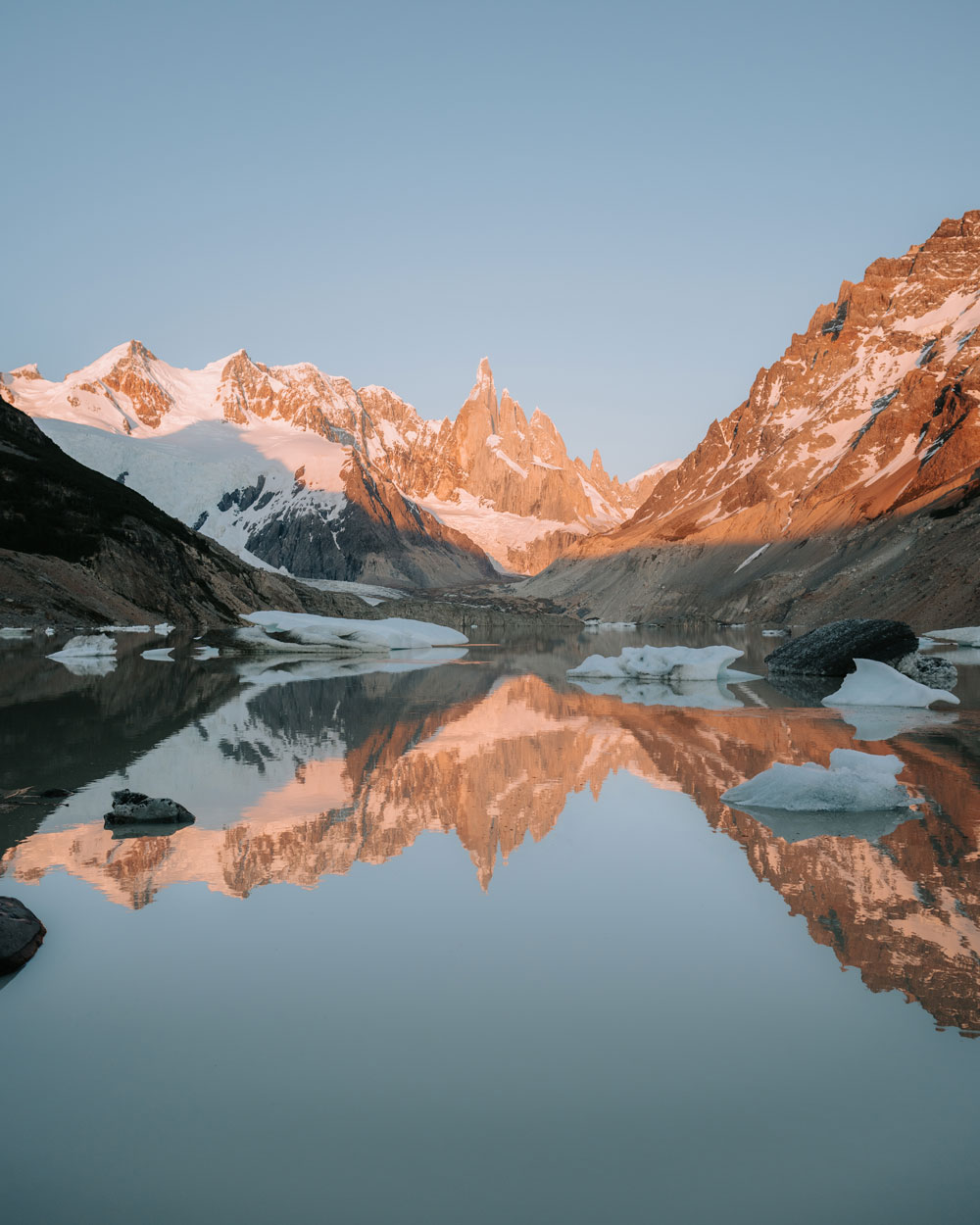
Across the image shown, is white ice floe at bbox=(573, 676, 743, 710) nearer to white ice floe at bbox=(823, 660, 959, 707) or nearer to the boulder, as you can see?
white ice floe at bbox=(823, 660, 959, 707)

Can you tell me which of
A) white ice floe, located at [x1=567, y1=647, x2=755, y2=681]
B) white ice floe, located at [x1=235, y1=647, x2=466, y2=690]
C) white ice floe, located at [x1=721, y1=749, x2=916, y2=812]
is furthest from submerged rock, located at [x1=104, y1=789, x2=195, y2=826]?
white ice floe, located at [x1=567, y1=647, x2=755, y2=681]

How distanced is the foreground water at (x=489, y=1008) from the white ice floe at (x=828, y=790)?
35cm

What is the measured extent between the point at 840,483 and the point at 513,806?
110 metres

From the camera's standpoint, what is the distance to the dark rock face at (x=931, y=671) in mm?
24422

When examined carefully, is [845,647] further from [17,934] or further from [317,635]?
[317,635]

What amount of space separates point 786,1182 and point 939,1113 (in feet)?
2.98

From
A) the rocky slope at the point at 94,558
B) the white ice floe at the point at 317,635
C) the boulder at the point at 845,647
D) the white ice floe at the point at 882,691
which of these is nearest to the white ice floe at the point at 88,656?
the white ice floe at the point at 317,635

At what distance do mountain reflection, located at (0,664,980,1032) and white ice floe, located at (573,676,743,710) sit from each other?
1672 millimetres

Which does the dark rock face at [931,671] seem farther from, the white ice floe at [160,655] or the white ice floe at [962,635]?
the white ice floe at [160,655]

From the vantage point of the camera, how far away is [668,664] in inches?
1139

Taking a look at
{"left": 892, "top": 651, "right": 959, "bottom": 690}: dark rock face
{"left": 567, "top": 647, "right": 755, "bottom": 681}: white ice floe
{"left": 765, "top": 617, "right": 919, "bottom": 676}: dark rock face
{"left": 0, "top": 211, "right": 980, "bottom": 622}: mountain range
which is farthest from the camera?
{"left": 0, "top": 211, "right": 980, "bottom": 622}: mountain range

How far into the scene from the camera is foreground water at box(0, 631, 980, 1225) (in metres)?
3.73

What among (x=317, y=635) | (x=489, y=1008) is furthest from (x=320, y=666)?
(x=489, y=1008)

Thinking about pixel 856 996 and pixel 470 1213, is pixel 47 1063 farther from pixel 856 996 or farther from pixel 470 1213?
pixel 856 996
